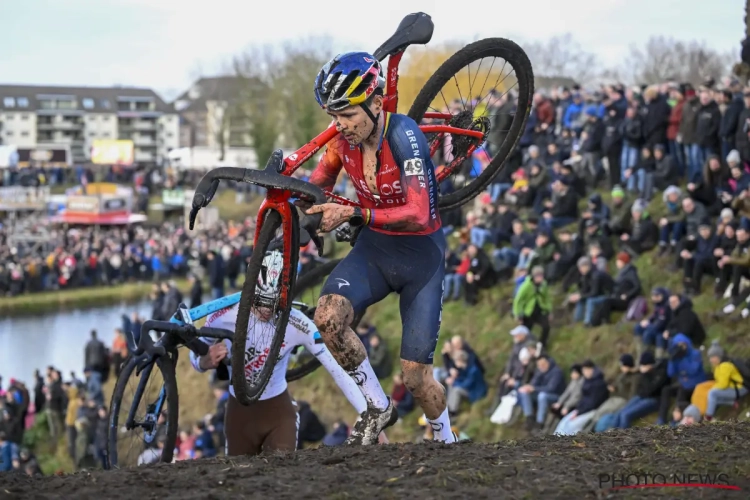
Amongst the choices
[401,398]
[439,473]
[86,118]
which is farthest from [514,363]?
[86,118]

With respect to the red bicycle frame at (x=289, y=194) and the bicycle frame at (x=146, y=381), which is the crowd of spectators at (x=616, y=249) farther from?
the red bicycle frame at (x=289, y=194)

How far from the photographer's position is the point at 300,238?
691 centimetres

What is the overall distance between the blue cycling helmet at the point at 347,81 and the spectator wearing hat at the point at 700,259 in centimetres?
942

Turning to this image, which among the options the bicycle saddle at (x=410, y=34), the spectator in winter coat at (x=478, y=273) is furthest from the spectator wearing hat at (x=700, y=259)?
the bicycle saddle at (x=410, y=34)

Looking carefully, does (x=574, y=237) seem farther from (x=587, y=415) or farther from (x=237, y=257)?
(x=237, y=257)

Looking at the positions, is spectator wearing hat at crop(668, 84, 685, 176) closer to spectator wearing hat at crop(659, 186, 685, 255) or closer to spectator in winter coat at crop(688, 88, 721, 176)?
spectator in winter coat at crop(688, 88, 721, 176)

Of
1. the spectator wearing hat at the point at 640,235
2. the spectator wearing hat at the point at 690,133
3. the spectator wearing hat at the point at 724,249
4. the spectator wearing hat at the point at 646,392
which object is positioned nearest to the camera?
the spectator wearing hat at the point at 646,392

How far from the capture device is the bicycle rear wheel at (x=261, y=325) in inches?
263

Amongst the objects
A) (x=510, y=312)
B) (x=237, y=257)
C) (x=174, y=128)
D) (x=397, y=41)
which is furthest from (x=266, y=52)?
(x=397, y=41)

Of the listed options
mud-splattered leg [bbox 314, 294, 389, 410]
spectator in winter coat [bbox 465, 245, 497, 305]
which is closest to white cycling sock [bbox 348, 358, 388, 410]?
mud-splattered leg [bbox 314, 294, 389, 410]

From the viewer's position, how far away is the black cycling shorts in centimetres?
682

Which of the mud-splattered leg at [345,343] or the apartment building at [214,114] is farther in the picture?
the apartment building at [214,114]

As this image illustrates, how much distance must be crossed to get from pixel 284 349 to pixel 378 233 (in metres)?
1.50

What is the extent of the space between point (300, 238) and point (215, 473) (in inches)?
68.2
